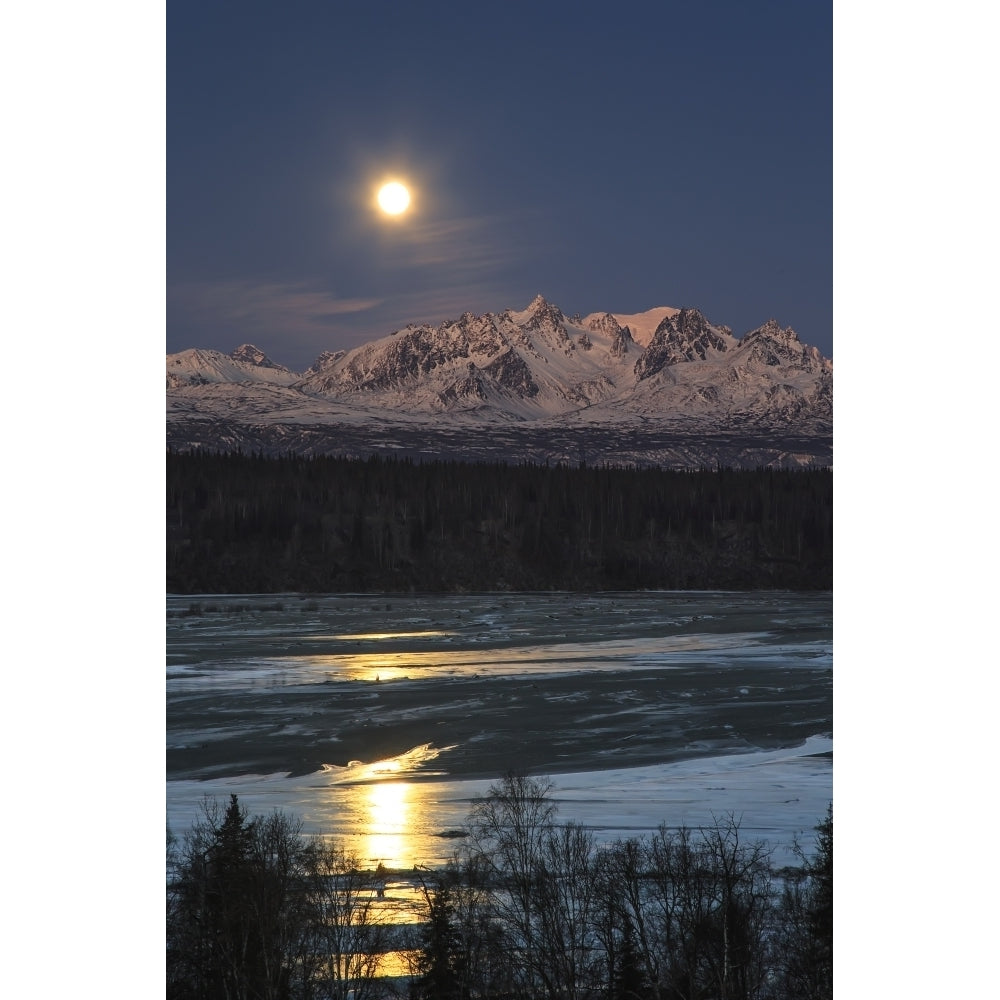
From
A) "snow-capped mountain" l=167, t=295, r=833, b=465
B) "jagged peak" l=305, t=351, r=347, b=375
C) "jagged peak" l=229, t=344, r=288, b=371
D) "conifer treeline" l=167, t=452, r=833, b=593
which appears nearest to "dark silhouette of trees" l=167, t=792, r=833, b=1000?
"jagged peak" l=229, t=344, r=288, b=371

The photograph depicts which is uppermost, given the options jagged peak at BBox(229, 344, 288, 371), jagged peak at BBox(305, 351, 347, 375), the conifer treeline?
jagged peak at BBox(305, 351, 347, 375)

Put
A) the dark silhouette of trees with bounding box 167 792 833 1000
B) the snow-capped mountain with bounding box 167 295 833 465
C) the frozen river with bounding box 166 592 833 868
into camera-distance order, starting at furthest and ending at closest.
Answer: the snow-capped mountain with bounding box 167 295 833 465 → the frozen river with bounding box 166 592 833 868 → the dark silhouette of trees with bounding box 167 792 833 1000

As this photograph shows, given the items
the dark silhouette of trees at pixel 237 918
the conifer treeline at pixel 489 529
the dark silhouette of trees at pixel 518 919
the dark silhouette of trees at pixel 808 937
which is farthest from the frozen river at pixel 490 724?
the conifer treeline at pixel 489 529

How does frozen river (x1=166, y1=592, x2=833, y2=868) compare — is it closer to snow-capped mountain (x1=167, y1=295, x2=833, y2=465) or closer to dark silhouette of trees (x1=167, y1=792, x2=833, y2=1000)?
dark silhouette of trees (x1=167, y1=792, x2=833, y2=1000)

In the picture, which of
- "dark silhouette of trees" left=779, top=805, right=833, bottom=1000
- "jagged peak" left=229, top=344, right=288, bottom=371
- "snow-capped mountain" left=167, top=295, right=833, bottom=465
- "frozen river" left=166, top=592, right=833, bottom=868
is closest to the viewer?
"dark silhouette of trees" left=779, top=805, right=833, bottom=1000

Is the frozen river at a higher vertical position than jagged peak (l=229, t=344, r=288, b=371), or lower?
lower
